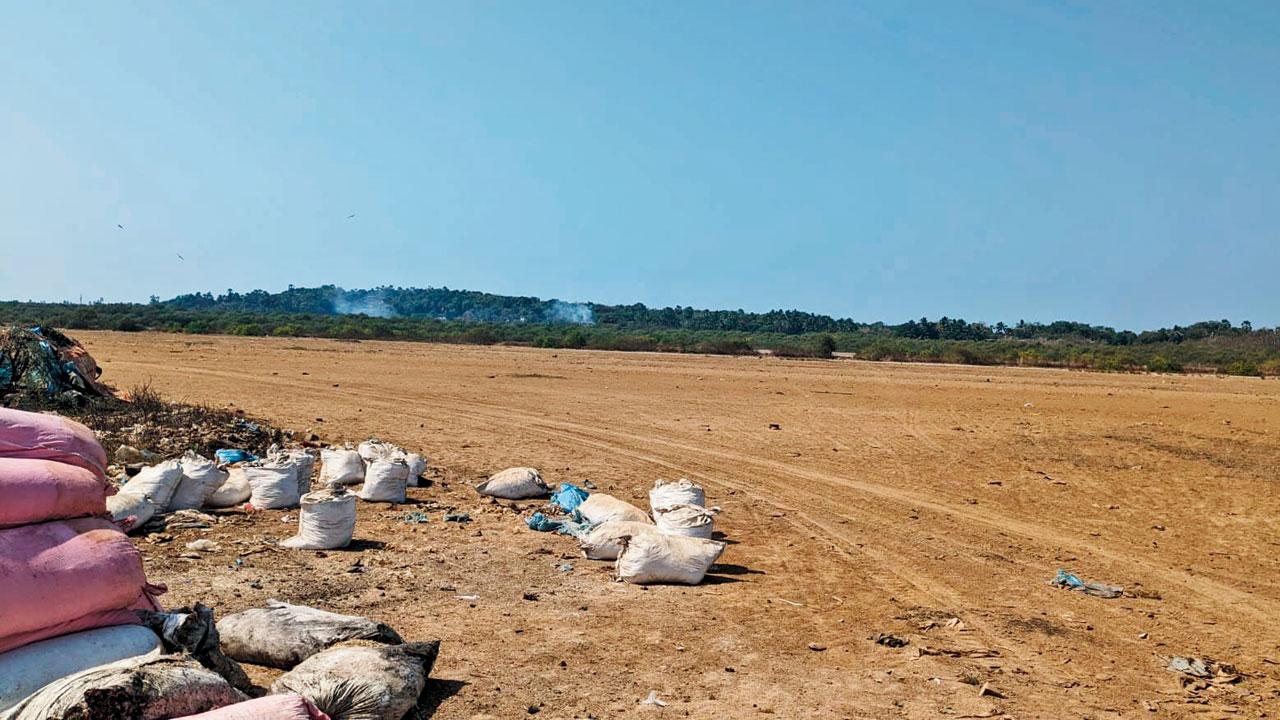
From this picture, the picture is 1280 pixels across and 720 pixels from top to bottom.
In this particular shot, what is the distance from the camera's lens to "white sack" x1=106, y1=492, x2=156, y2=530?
8084 mm

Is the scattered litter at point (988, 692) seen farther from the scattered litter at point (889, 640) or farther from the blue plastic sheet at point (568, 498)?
the blue plastic sheet at point (568, 498)

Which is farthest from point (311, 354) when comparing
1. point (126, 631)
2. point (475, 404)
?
point (126, 631)

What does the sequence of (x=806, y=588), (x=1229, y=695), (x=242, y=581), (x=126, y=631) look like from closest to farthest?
(x=126, y=631) → (x=1229, y=695) → (x=242, y=581) → (x=806, y=588)

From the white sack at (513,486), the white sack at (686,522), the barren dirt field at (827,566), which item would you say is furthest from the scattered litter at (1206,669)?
the white sack at (513,486)

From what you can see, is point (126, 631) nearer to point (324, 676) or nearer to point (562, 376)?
point (324, 676)

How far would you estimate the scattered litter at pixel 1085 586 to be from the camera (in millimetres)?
8000

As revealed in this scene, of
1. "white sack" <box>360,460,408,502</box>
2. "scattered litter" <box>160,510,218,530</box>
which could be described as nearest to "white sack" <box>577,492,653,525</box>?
"white sack" <box>360,460,408,502</box>

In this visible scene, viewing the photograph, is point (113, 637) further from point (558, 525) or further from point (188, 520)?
point (558, 525)

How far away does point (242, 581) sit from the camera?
7.09 m

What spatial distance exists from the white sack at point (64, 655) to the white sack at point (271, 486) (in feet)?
16.9

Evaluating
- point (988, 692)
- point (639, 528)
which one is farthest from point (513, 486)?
point (988, 692)

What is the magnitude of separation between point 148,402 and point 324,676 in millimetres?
9819

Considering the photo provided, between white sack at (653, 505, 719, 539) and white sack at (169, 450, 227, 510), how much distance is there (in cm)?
425

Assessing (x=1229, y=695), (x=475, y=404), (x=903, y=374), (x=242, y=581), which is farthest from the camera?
(x=903, y=374)
